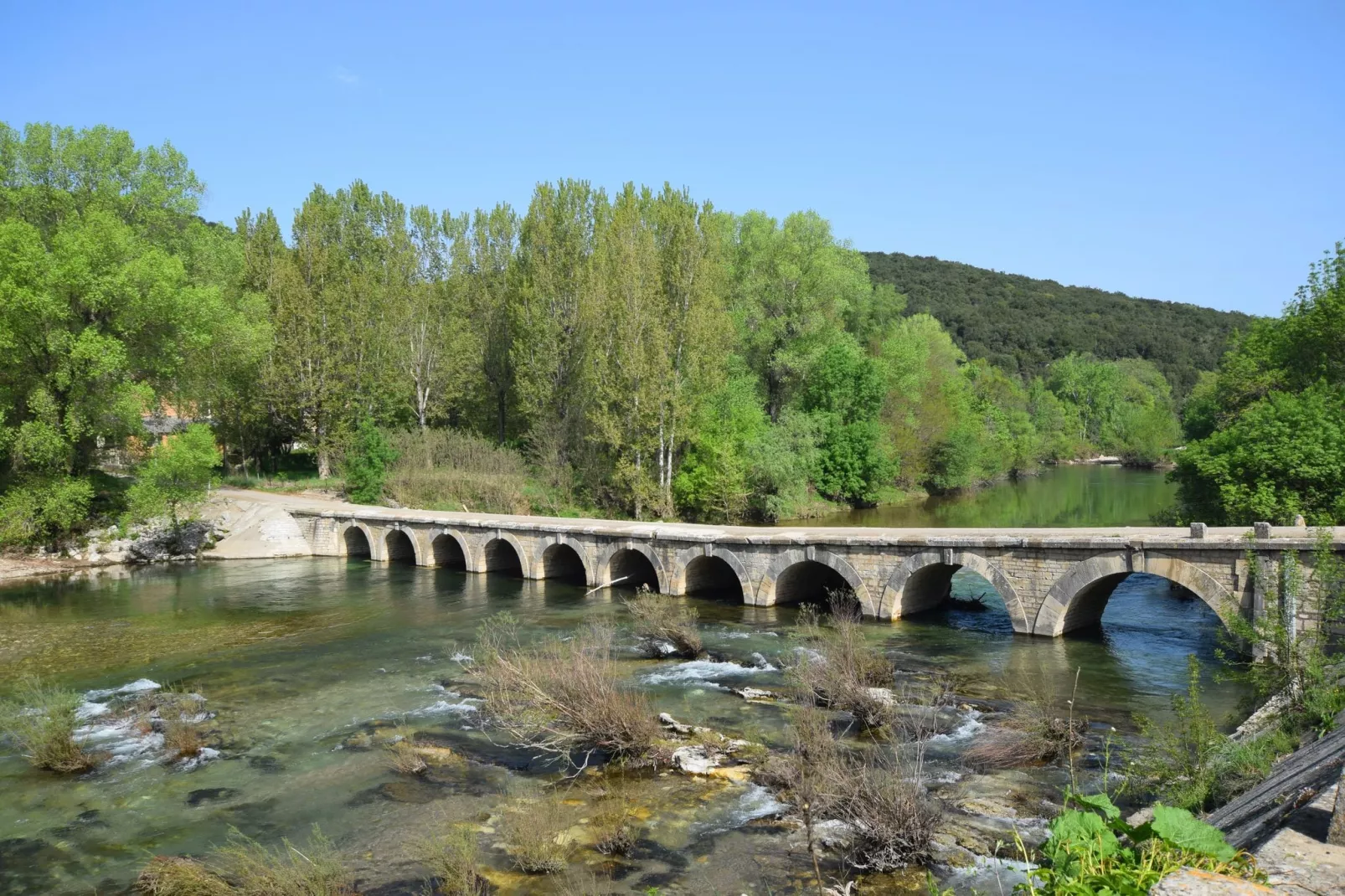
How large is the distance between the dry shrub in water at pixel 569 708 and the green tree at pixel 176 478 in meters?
25.7

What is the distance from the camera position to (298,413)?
47.1 meters

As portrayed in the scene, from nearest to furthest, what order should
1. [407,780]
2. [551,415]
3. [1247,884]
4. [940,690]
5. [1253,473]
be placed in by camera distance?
[1247,884] < [407,780] < [940,690] < [1253,473] < [551,415]

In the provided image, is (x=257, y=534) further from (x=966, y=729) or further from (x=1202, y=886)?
(x=1202, y=886)

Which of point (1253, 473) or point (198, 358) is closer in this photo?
point (1253, 473)

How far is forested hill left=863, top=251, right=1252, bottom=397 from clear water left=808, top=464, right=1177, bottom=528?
56524 mm

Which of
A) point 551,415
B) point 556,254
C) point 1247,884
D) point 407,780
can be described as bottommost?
point 407,780

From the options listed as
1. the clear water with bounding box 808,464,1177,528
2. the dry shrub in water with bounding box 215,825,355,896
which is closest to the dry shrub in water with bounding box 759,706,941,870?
the dry shrub in water with bounding box 215,825,355,896

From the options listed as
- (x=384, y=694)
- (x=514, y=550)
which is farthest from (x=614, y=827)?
(x=514, y=550)

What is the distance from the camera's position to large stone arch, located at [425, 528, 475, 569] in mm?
32781

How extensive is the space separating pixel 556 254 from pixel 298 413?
55.0ft

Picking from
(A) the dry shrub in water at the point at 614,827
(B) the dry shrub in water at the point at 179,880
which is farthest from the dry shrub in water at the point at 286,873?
(A) the dry shrub in water at the point at 614,827

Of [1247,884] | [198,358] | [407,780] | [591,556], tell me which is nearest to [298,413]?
[198,358]

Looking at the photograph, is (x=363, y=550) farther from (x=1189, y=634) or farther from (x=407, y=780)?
(x=1189, y=634)

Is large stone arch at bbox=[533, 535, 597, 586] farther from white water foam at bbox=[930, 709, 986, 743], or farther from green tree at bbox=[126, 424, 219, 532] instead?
white water foam at bbox=[930, 709, 986, 743]
